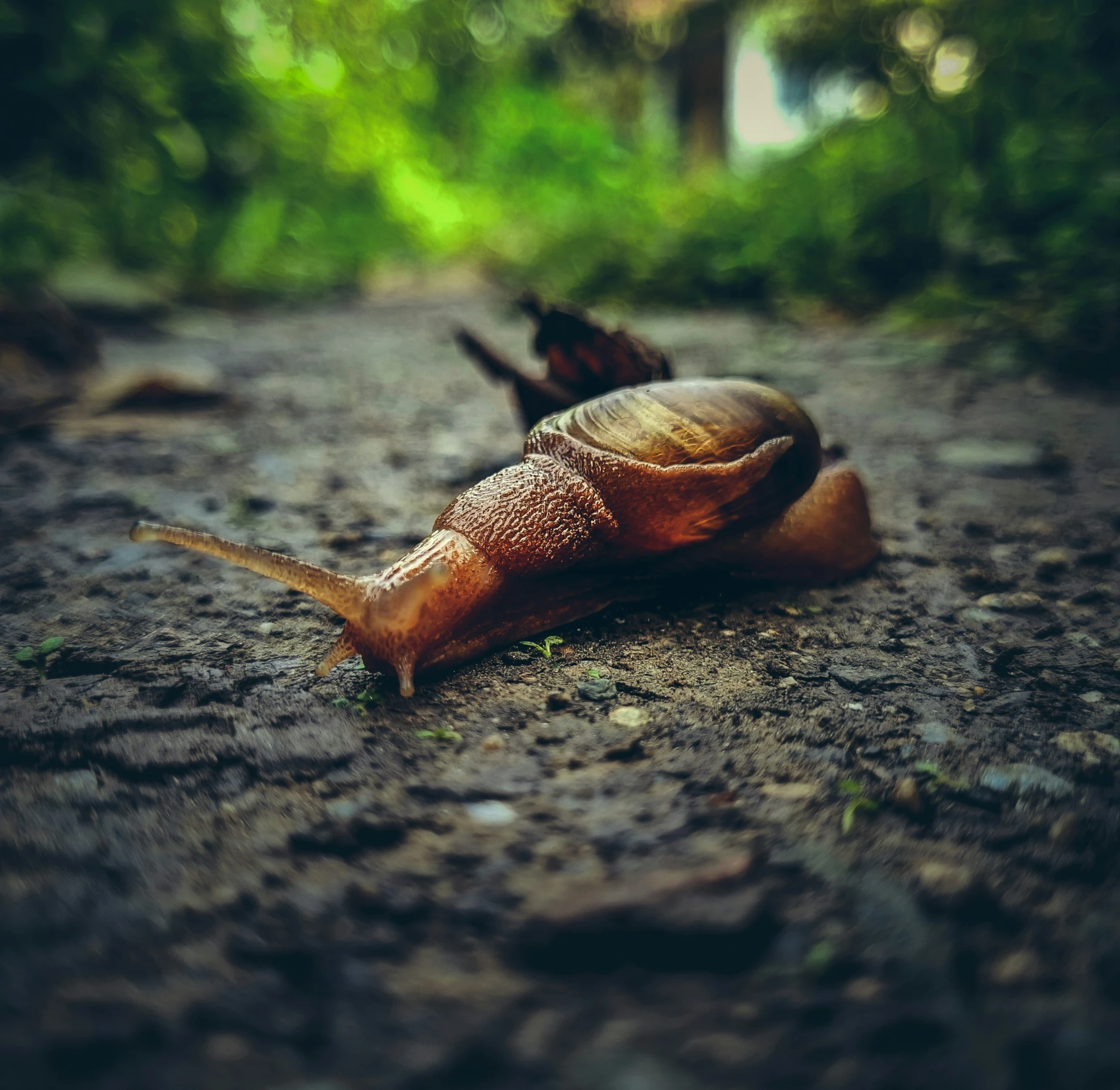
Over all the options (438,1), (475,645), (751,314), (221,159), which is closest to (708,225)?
(751,314)

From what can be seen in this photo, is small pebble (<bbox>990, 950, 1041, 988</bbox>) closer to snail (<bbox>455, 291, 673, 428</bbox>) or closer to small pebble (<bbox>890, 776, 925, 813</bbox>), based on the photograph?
small pebble (<bbox>890, 776, 925, 813</bbox>)

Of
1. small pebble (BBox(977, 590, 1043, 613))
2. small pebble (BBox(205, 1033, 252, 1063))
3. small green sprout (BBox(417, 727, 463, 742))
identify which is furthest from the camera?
small pebble (BBox(977, 590, 1043, 613))

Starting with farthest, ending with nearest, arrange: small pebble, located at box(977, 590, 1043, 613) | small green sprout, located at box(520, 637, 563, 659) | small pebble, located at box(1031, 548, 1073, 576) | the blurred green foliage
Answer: the blurred green foliage, small pebble, located at box(1031, 548, 1073, 576), small pebble, located at box(977, 590, 1043, 613), small green sprout, located at box(520, 637, 563, 659)

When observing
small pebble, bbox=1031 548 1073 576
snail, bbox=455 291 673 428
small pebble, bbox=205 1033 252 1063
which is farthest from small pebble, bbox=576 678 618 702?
small pebble, bbox=1031 548 1073 576

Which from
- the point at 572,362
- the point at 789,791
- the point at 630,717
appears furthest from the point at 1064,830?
the point at 572,362

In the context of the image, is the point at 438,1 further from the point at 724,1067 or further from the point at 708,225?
the point at 724,1067

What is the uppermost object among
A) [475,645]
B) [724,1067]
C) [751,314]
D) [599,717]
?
[751,314]
